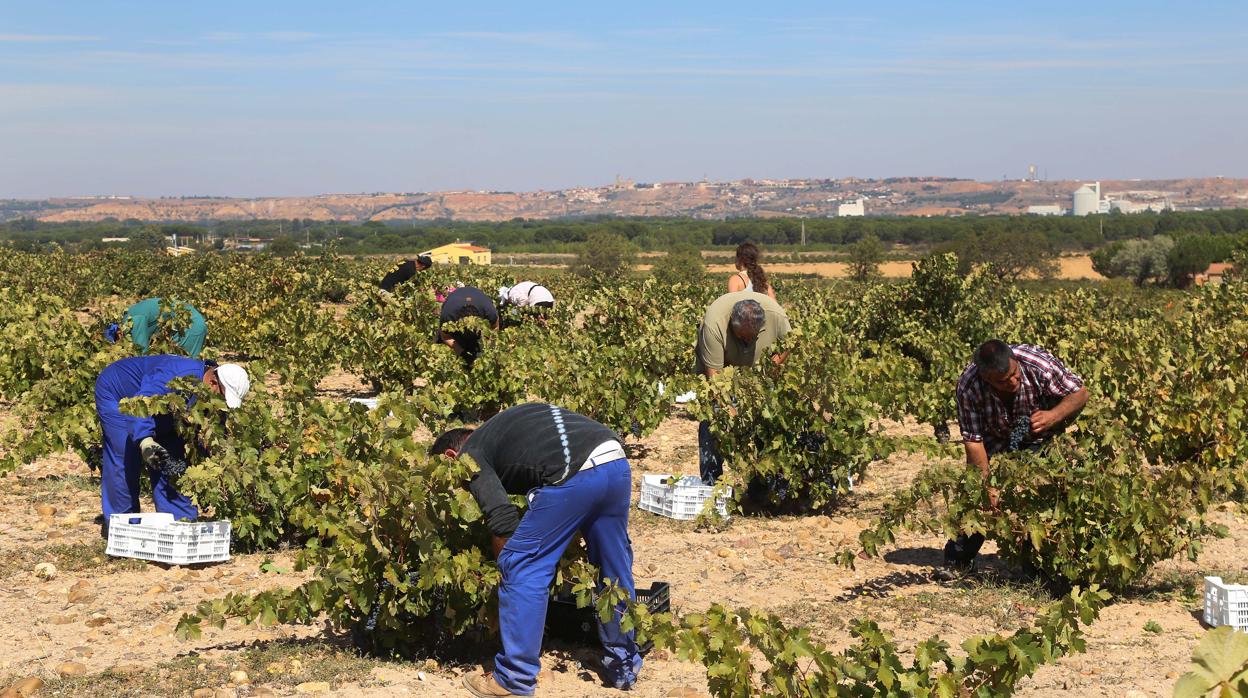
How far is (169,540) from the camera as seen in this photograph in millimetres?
6211

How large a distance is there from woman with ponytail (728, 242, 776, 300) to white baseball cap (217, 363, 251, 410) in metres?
3.01

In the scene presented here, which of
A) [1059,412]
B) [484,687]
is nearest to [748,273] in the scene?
[1059,412]

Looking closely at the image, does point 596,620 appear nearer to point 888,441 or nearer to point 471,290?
point 888,441

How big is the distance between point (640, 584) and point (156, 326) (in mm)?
4675

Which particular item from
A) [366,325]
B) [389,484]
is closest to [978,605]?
[389,484]

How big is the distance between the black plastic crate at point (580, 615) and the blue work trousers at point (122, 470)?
7.89 ft

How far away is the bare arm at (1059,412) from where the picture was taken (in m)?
5.61

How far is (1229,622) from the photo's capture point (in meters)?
5.17

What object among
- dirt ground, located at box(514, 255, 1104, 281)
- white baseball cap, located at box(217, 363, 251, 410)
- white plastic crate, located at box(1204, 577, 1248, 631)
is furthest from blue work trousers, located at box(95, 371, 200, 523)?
dirt ground, located at box(514, 255, 1104, 281)

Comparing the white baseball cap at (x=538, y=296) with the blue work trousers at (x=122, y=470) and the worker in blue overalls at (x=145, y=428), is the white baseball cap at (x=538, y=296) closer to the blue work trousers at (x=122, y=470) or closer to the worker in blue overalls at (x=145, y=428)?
the worker in blue overalls at (x=145, y=428)

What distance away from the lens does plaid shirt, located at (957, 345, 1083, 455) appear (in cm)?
563

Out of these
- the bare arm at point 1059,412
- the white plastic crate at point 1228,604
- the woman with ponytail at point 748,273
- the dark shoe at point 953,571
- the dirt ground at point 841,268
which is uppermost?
the woman with ponytail at point 748,273

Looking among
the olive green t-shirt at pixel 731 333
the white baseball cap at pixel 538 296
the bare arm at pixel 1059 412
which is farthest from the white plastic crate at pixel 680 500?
the white baseball cap at pixel 538 296

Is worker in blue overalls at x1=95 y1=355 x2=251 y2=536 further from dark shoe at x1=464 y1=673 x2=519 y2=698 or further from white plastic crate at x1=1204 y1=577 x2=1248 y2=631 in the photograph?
white plastic crate at x1=1204 y1=577 x2=1248 y2=631
